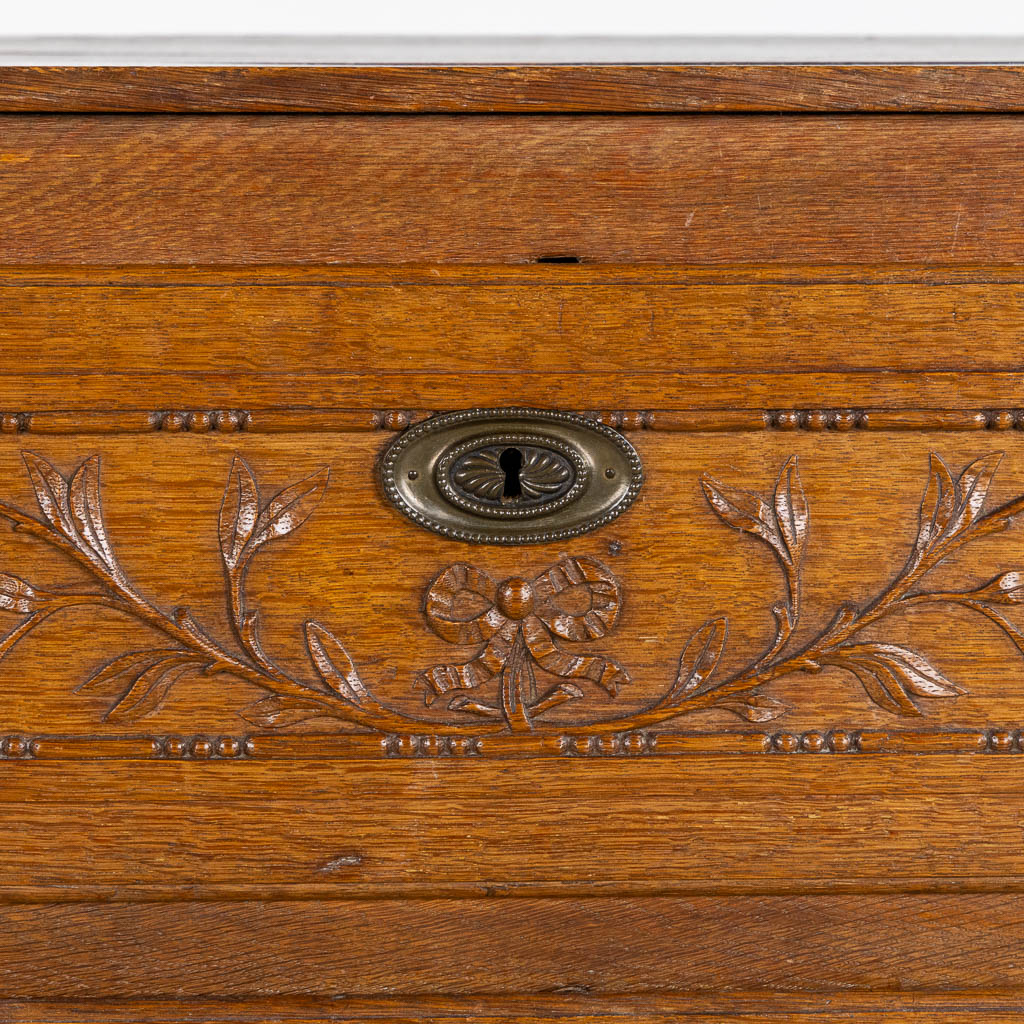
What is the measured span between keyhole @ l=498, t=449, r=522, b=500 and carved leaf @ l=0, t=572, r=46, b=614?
0.25 metres

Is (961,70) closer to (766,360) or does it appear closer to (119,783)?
(766,360)

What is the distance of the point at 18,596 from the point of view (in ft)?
1.75

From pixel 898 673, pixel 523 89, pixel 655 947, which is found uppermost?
pixel 523 89

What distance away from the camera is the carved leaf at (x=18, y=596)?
53 centimetres

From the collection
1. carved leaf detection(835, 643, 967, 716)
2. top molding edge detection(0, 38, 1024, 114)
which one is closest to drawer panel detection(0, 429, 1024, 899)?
carved leaf detection(835, 643, 967, 716)

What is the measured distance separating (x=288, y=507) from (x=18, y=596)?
0.15 metres

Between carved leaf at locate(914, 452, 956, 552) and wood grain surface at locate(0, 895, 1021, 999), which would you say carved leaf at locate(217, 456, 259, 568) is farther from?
carved leaf at locate(914, 452, 956, 552)

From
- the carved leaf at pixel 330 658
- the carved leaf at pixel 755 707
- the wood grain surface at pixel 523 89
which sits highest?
the wood grain surface at pixel 523 89

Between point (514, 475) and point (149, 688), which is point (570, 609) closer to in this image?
point (514, 475)

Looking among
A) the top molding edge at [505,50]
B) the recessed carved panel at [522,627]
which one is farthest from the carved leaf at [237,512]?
the top molding edge at [505,50]

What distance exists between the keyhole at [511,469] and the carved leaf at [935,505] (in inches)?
8.4

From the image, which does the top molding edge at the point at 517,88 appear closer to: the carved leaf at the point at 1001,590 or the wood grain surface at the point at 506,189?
the wood grain surface at the point at 506,189

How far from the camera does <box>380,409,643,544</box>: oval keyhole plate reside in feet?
1.72

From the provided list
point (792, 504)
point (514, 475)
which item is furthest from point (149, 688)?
point (792, 504)
